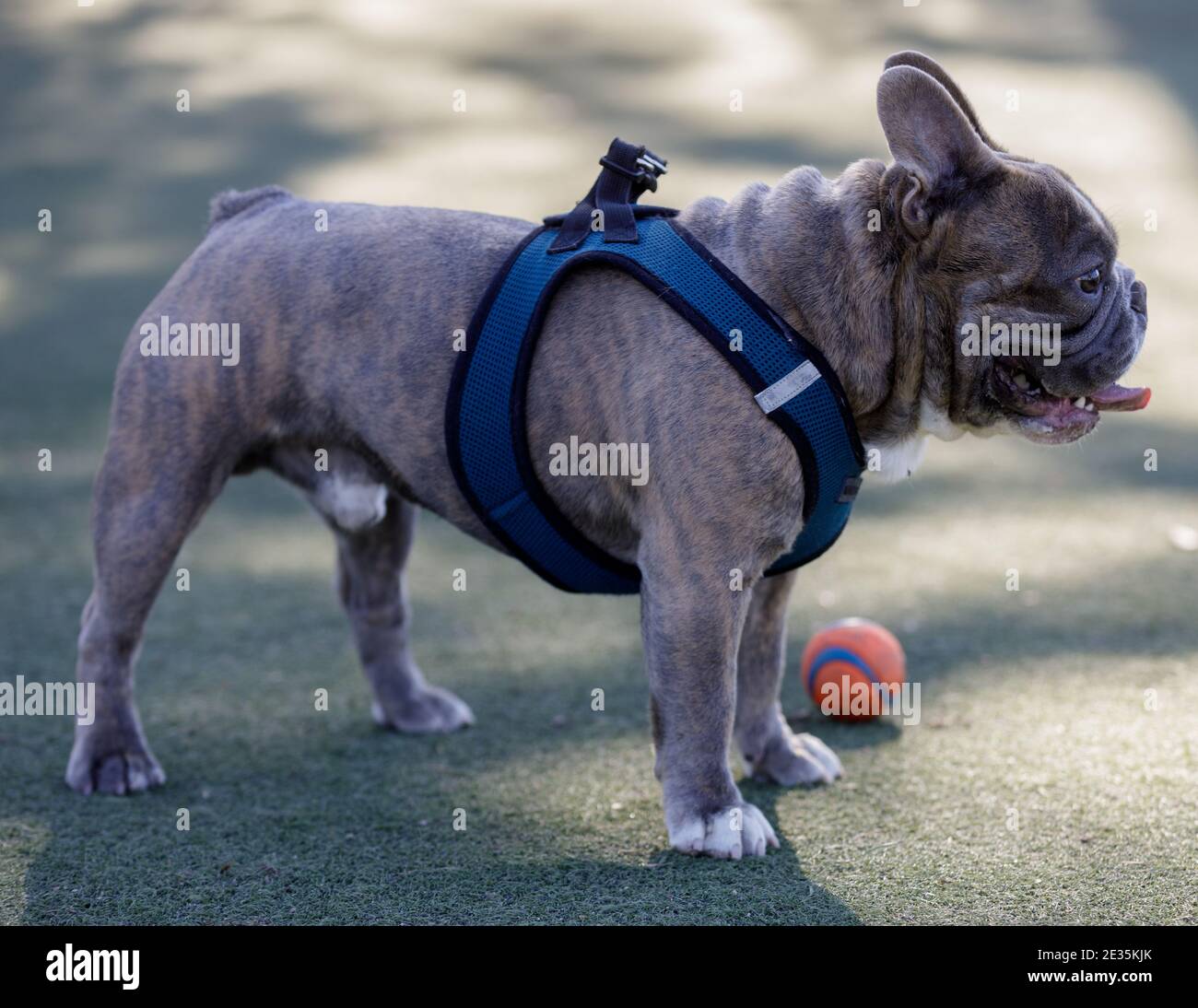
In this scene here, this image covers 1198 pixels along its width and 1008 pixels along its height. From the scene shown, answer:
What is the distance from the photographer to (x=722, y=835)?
3.04 meters

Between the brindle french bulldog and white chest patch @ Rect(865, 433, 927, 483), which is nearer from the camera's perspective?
the brindle french bulldog

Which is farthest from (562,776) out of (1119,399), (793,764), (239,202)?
(239,202)

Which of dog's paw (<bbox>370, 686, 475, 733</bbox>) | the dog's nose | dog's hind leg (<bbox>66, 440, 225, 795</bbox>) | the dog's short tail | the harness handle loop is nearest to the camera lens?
the dog's nose

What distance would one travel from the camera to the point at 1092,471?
6.27m

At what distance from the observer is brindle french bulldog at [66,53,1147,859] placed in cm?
288

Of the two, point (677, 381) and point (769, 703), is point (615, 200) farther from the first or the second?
point (769, 703)

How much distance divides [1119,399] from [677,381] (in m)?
0.97

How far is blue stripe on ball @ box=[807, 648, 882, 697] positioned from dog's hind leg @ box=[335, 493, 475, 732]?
3.20ft

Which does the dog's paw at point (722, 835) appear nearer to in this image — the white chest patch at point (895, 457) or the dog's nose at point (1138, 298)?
the white chest patch at point (895, 457)

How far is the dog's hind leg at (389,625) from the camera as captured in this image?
4.04m

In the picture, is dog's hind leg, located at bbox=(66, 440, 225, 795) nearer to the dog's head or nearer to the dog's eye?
the dog's head

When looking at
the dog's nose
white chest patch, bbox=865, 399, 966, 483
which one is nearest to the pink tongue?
the dog's nose

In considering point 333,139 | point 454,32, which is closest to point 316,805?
point 333,139

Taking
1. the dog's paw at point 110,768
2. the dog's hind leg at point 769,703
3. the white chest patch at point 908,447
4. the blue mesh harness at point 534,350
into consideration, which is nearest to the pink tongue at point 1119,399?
the white chest patch at point 908,447
